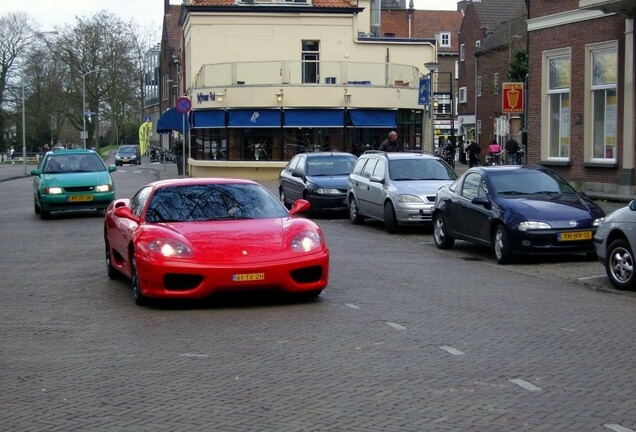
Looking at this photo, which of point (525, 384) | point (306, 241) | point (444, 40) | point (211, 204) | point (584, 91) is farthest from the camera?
point (444, 40)

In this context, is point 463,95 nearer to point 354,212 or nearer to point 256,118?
point 256,118

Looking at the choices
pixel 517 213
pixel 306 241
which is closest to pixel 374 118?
pixel 517 213

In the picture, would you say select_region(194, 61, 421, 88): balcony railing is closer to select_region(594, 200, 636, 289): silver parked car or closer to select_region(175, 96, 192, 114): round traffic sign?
select_region(175, 96, 192, 114): round traffic sign

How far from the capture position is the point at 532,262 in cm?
1552

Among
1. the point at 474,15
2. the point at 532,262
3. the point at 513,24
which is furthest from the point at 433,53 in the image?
the point at 532,262

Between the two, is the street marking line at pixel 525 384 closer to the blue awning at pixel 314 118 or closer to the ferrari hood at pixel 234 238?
the ferrari hood at pixel 234 238

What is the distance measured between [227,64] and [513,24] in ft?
79.5

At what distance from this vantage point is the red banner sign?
2478 cm

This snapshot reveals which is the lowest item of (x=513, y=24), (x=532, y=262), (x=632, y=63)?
(x=532, y=262)

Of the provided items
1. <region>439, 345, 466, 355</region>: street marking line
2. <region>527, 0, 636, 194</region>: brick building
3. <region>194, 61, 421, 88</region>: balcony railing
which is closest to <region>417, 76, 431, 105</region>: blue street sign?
<region>527, 0, 636, 194</region>: brick building

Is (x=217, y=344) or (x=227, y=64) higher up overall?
(x=227, y=64)

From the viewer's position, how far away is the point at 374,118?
43.9 metres

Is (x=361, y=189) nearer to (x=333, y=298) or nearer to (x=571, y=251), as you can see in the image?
(x=571, y=251)

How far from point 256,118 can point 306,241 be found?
3294 cm
